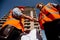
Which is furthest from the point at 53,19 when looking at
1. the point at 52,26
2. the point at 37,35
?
the point at 37,35

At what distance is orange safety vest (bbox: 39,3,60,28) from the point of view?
4074 mm

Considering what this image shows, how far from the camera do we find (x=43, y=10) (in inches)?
168

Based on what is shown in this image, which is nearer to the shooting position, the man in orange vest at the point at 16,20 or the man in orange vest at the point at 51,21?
the man in orange vest at the point at 51,21

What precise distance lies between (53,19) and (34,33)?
1.72 ft

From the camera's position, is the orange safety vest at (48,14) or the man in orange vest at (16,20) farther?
the man in orange vest at (16,20)

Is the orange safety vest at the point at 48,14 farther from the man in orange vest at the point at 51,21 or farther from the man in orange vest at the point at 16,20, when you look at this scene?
the man in orange vest at the point at 16,20

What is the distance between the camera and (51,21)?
406 centimetres

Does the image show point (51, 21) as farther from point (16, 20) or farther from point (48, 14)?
point (16, 20)

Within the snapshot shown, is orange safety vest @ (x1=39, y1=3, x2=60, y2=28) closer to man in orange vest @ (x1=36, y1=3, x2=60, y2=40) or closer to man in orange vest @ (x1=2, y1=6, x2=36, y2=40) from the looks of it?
man in orange vest @ (x1=36, y1=3, x2=60, y2=40)

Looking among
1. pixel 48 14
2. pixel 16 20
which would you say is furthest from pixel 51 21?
pixel 16 20

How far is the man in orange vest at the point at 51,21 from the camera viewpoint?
13.3 ft

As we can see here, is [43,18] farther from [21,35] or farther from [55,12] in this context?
[21,35]

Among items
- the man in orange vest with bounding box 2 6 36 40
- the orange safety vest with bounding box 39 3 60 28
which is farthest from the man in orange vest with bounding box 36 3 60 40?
the man in orange vest with bounding box 2 6 36 40

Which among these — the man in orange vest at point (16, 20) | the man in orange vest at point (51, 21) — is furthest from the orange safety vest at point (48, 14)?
the man in orange vest at point (16, 20)
